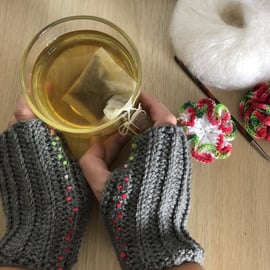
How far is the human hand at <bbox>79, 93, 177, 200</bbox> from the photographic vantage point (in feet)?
2.00

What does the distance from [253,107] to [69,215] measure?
0.27 meters

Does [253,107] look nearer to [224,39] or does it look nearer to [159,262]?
[224,39]

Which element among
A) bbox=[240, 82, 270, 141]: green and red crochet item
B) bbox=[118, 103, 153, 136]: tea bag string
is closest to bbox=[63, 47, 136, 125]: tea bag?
bbox=[118, 103, 153, 136]: tea bag string

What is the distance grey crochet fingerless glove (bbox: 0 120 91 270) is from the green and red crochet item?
0.23 m

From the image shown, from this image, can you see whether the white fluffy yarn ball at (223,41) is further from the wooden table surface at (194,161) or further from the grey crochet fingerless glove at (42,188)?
the grey crochet fingerless glove at (42,188)

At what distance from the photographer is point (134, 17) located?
0.69 meters

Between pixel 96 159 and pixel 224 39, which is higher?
pixel 224 39

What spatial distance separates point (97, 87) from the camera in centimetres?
61

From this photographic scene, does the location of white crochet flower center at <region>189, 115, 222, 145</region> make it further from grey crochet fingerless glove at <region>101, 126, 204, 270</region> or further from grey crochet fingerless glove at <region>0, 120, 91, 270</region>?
grey crochet fingerless glove at <region>0, 120, 91, 270</region>

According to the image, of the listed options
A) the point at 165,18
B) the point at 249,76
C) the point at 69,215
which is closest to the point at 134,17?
the point at 165,18

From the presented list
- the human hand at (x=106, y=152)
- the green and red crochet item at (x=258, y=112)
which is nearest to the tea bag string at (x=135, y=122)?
the human hand at (x=106, y=152)

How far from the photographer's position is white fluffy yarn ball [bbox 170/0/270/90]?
63 cm

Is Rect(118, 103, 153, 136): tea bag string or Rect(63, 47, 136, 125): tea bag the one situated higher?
Rect(63, 47, 136, 125): tea bag

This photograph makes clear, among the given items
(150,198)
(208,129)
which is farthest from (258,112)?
(150,198)
